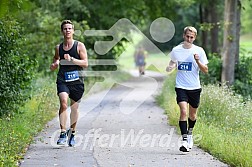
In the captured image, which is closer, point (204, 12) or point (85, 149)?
point (85, 149)

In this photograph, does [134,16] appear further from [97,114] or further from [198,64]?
[198,64]

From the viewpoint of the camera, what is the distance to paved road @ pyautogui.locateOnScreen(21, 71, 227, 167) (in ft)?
28.1

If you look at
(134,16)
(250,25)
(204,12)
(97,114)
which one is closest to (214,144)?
(97,114)

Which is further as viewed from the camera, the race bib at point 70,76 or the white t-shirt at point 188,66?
the race bib at point 70,76

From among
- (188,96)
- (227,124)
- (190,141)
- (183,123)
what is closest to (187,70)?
(188,96)

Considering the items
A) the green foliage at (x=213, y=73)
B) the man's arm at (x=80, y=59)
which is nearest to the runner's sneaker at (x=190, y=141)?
the man's arm at (x=80, y=59)

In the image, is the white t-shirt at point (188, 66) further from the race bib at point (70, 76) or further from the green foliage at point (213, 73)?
the green foliage at point (213, 73)

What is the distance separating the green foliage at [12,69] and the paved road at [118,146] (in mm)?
1010

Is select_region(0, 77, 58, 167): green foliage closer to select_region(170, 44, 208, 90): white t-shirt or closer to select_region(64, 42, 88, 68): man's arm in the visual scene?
select_region(64, 42, 88, 68): man's arm

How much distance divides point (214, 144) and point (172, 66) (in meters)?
1.42

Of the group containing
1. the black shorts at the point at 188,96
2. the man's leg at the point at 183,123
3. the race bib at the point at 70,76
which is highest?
the race bib at the point at 70,76

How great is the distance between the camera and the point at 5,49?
12664mm

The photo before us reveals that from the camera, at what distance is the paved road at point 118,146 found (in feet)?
28.1

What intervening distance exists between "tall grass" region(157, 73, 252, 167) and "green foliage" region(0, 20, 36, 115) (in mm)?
3418
